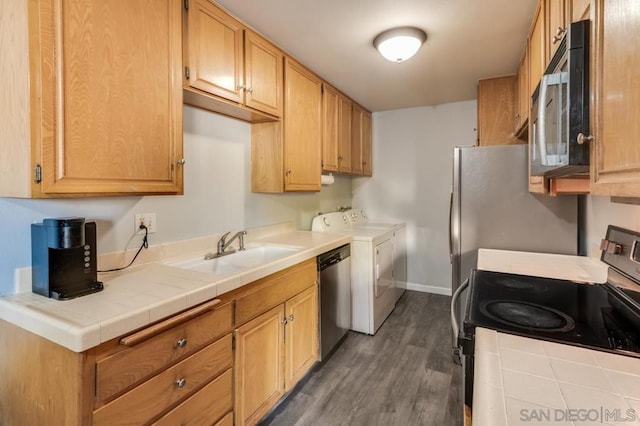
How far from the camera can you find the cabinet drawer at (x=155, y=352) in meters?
0.98

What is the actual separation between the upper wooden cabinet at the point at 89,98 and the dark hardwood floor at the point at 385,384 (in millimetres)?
1541

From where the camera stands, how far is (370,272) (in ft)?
9.00

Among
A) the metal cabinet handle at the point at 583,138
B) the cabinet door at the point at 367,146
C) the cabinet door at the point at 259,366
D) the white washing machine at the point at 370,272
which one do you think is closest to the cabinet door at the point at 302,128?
the white washing machine at the point at 370,272

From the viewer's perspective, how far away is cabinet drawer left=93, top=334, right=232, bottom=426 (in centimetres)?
100

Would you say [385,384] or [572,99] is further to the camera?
[385,384]

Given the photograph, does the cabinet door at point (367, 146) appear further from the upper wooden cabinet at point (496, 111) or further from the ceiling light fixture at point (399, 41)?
the ceiling light fixture at point (399, 41)

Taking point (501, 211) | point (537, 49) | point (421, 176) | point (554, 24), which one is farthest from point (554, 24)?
point (421, 176)

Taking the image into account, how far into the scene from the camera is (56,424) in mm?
993

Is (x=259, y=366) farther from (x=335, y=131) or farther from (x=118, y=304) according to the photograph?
(x=335, y=131)

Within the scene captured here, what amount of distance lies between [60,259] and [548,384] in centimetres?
157

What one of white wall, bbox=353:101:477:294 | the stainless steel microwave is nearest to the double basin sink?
the stainless steel microwave

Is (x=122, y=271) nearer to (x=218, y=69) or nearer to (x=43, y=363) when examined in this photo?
(x=43, y=363)

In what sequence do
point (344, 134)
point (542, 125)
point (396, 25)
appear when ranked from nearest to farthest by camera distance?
point (542, 125)
point (396, 25)
point (344, 134)

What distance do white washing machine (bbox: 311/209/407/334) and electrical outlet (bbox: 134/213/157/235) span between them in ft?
5.30
